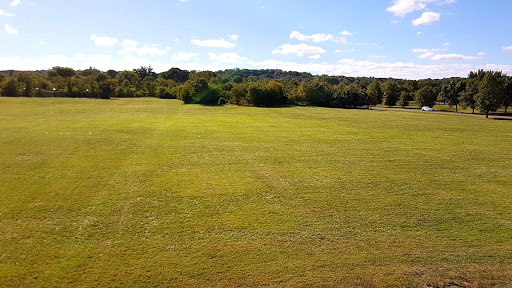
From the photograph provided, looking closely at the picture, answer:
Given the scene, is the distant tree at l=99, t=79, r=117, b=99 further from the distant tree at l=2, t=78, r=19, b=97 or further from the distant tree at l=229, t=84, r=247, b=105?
the distant tree at l=229, t=84, r=247, b=105

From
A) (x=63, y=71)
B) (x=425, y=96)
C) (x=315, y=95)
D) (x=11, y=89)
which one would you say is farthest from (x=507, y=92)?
(x=63, y=71)

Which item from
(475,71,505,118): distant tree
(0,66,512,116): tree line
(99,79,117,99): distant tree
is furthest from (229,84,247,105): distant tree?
(475,71,505,118): distant tree

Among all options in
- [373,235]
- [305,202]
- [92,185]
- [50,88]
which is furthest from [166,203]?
[50,88]

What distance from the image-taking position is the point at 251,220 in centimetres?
1134

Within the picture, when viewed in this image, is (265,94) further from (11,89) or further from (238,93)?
(11,89)

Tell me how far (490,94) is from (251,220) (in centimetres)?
7142

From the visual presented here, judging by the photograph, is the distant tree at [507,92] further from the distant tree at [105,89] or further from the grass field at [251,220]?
the distant tree at [105,89]

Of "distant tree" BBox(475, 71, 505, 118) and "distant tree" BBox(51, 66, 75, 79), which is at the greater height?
"distant tree" BBox(51, 66, 75, 79)

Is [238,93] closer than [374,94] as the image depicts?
Yes

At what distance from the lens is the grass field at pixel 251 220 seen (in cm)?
809

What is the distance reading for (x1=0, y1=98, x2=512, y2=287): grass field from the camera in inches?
319

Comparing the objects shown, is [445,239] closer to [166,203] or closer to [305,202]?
[305,202]

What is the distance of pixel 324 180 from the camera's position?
16.8 meters

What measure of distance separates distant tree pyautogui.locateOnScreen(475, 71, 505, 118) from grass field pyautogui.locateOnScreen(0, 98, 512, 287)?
50856mm
